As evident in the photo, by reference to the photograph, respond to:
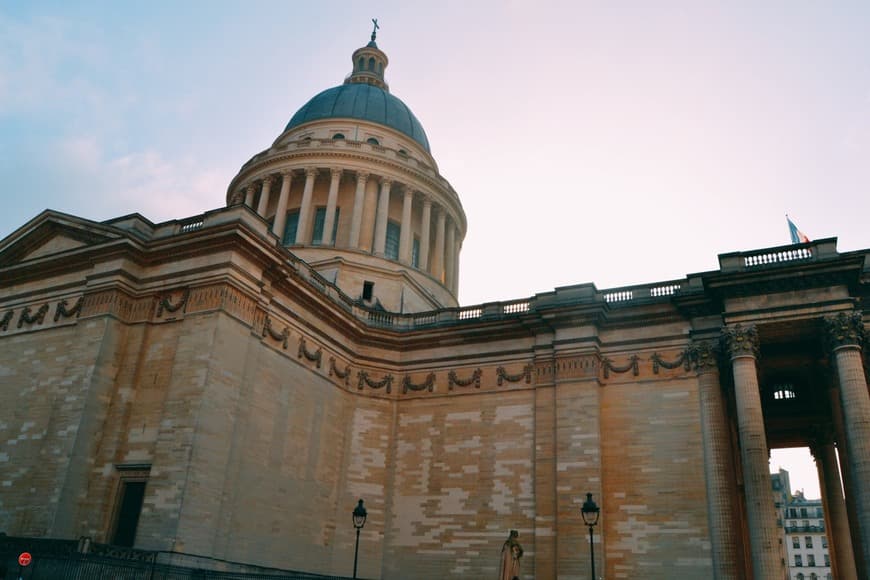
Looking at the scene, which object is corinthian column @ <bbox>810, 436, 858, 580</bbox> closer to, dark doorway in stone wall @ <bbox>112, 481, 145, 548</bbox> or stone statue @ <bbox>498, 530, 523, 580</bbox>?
stone statue @ <bbox>498, 530, 523, 580</bbox>

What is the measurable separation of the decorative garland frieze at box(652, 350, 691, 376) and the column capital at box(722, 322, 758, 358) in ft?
6.68

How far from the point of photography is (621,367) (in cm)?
2789

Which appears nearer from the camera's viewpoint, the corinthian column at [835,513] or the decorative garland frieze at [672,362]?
the decorative garland frieze at [672,362]

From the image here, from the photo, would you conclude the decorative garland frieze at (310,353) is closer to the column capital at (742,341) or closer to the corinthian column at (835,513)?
the column capital at (742,341)

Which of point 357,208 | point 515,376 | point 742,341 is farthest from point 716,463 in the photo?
point 357,208

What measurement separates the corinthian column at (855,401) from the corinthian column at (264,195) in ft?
93.7

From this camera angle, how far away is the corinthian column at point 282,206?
39.5 metres

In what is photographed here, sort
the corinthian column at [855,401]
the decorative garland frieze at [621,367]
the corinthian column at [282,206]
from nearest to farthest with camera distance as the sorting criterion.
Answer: the corinthian column at [855,401], the decorative garland frieze at [621,367], the corinthian column at [282,206]

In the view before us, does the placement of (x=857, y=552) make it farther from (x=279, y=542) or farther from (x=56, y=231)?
(x=56, y=231)

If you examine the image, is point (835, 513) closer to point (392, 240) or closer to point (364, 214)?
point (392, 240)

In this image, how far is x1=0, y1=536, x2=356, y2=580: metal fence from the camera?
18109 millimetres

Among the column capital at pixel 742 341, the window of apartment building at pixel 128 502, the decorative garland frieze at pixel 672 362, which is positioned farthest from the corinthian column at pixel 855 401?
the window of apartment building at pixel 128 502

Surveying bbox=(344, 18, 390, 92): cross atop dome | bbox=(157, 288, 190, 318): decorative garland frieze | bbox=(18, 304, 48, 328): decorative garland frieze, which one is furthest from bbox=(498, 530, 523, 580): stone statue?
bbox=(344, 18, 390, 92): cross atop dome

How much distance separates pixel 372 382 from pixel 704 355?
13.6m
